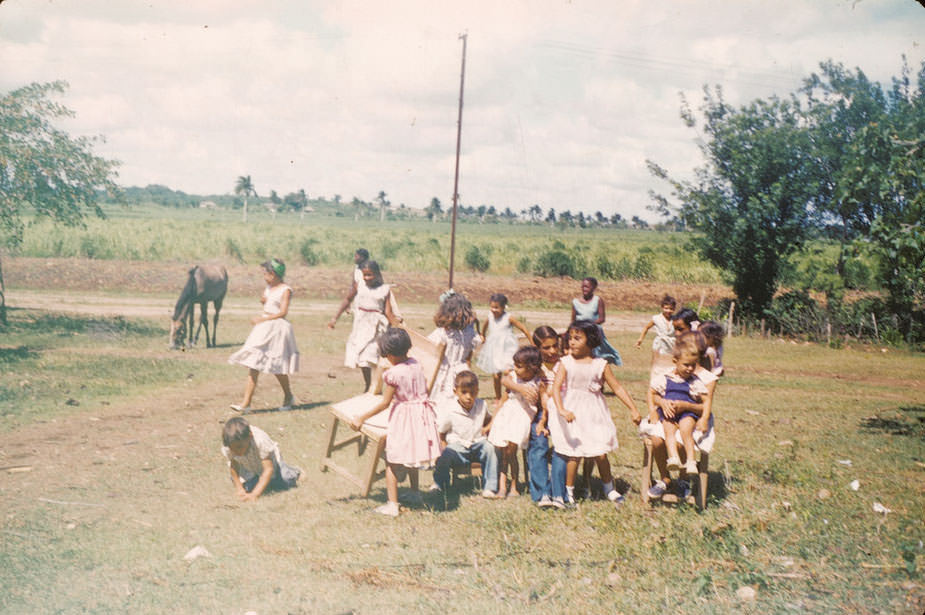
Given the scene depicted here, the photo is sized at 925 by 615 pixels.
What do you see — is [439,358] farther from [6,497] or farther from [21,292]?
A: [21,292]

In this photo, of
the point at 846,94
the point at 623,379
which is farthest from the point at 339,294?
the point at 846,94

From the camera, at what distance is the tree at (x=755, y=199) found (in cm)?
1873

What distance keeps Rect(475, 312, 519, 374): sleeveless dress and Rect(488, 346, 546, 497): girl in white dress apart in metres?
2.38

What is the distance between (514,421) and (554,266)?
22.9 meters

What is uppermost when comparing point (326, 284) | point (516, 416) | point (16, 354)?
point (516, 416)

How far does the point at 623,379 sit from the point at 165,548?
9054mm

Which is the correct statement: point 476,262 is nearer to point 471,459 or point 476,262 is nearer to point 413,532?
point 471,459

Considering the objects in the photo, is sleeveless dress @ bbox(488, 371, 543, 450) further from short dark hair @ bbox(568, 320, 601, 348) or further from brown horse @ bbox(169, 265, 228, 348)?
brown horse @ bbox(169, 265, 228, 348)

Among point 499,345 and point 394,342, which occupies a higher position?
point 394,342

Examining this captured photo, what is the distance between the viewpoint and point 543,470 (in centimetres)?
572

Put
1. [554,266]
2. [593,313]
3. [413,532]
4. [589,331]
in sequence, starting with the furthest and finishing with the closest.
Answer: [554,266] → [593,313] → [589,331] → [413,532]

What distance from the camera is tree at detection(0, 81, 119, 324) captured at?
1205 cm

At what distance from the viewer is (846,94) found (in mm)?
15508

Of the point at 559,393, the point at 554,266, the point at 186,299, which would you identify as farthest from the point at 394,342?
the point at 554,266
